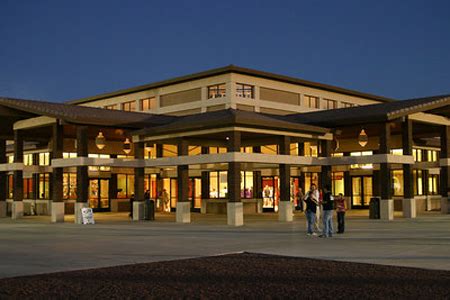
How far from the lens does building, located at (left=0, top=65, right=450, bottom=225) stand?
106 ft

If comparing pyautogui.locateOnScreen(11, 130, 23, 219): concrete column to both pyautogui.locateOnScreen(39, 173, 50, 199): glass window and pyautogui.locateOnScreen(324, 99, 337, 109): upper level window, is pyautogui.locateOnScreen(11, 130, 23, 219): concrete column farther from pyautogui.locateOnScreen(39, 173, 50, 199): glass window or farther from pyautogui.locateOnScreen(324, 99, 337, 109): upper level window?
pyautogui.locateOnScreen(324, 99, 337, 109): upper level window

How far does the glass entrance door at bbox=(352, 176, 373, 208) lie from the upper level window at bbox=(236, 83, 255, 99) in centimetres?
1226

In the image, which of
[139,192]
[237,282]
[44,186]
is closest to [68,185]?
[44,186]

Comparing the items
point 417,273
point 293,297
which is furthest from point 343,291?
point 417,273

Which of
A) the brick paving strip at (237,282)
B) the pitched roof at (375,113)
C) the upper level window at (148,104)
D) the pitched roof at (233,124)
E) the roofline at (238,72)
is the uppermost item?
the roofline at (238,72)

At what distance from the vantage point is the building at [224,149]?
3238 centimetres

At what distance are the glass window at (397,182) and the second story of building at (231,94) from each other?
13560mm

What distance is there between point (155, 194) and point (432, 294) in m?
38.9

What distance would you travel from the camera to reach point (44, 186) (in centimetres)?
4431

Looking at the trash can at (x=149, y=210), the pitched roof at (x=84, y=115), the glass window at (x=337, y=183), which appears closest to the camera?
the pitched roof at (x=84, y=115)

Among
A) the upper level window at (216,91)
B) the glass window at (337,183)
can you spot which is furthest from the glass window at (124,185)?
the glass window at (337,183)

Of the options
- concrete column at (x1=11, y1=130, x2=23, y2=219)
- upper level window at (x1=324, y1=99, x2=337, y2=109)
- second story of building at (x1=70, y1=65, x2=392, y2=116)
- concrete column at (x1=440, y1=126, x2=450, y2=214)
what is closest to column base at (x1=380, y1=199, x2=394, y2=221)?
concrete column at (x1=440, y1=126, x2=450, y2=214)

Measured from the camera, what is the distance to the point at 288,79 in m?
57.1

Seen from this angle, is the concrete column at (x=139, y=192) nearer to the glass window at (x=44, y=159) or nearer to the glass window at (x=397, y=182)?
the glass window at (x=44, y=159)
